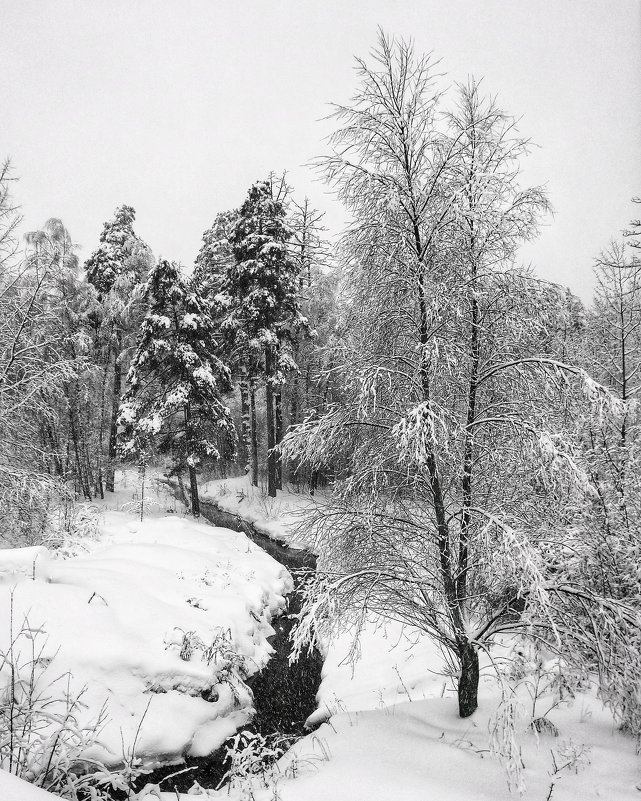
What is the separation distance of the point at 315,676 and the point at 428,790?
5183 mm

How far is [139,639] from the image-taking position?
22.4ft

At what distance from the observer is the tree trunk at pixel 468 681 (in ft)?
17.5

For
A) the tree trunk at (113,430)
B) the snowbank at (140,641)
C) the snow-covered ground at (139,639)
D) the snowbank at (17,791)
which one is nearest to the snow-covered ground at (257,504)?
the tree trunk at (113,430)

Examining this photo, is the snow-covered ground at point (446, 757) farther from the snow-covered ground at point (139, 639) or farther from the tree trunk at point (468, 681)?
the snow-covered ground at point (139, 639)

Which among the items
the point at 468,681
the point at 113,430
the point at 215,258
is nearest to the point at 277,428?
the point at 113,430

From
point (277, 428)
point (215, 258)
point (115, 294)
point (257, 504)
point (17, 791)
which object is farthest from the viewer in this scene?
point (215, 258)

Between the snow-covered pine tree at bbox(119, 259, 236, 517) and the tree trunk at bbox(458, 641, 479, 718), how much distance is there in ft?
43.3

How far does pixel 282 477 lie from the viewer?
22781 millimetres

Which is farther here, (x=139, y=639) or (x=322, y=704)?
(x=322, y=704)

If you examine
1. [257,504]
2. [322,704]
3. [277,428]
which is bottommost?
[322,704]

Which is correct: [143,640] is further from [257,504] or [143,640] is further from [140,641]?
[257,504]

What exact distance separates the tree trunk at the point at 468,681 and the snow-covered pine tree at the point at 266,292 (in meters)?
13.7

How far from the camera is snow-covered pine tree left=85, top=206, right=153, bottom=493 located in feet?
60.0

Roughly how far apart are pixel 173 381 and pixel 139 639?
39.1ft
